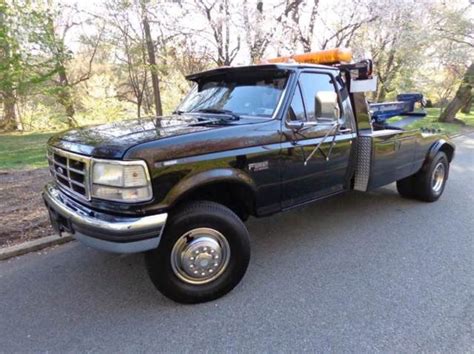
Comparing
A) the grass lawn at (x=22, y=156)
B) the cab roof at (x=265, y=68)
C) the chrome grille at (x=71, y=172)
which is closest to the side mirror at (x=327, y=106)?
the cab roof at (x=265, y=68)

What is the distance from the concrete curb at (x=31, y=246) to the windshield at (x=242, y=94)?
6.67ft

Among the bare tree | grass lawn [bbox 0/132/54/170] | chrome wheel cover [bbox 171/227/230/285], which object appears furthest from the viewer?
the bare tree

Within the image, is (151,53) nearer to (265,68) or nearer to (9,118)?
(9,118)

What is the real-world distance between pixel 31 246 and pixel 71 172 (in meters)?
1.50

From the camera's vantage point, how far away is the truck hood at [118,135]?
2449 millimetres

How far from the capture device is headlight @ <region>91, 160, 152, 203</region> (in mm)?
2389

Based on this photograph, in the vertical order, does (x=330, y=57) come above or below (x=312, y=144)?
above

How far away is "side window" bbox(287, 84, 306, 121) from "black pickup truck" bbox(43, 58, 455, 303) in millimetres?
10

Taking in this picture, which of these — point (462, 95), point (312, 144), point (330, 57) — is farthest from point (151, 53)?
point (462, 95)

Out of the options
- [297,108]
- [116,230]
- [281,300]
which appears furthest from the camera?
[297,108]

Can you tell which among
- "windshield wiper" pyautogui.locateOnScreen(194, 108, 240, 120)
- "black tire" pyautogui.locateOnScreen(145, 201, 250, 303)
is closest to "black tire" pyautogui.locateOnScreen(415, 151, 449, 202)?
"windshield wiper" pyautogui.locateOnScreen(194, 108, 240, 120)

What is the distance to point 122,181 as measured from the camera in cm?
241

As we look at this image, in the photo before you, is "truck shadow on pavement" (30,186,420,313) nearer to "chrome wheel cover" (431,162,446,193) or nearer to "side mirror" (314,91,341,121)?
"chrome wheel cover" (431,162,446,193)

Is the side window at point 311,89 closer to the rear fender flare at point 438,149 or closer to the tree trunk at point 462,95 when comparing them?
the rear fender flare at point 438,149
